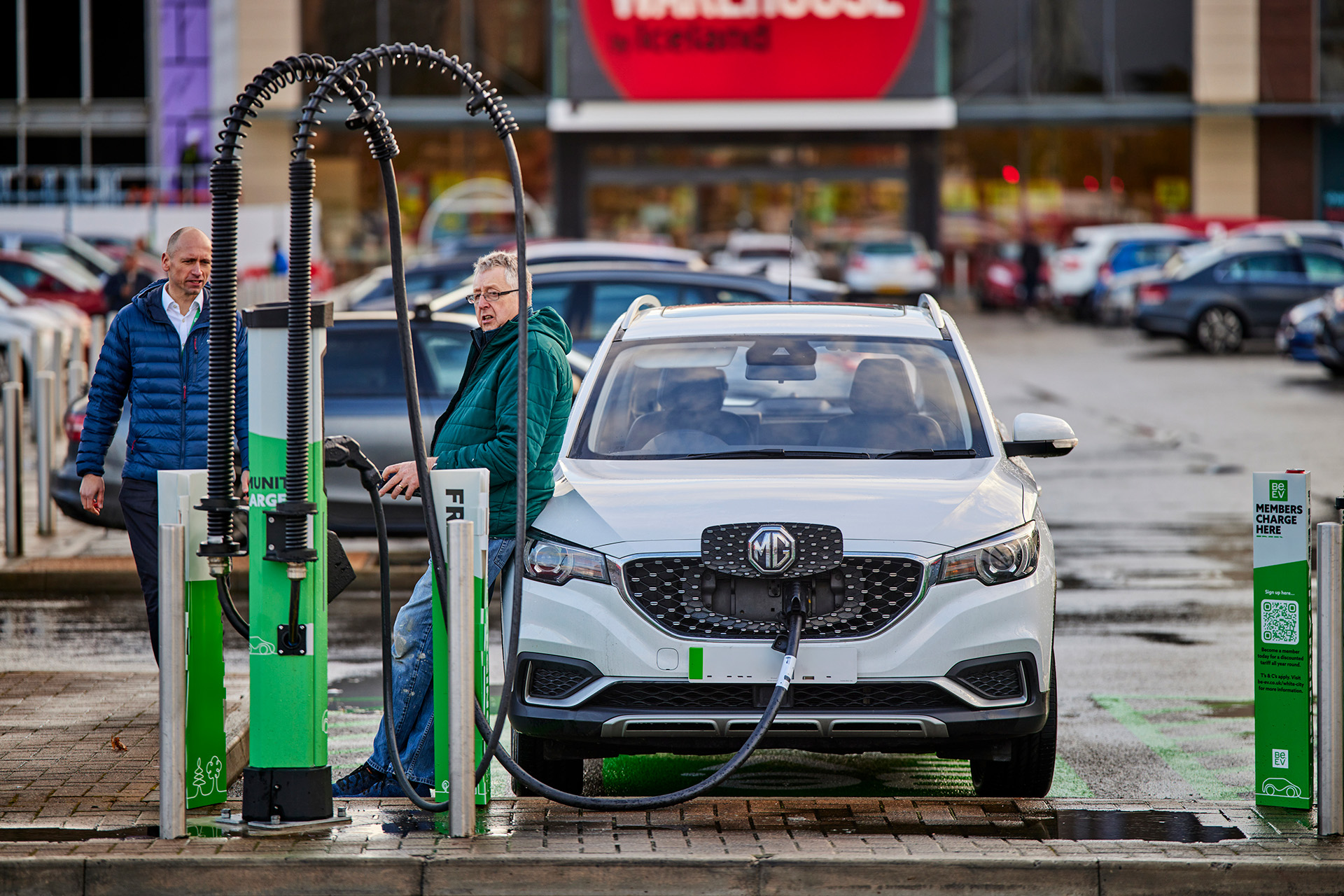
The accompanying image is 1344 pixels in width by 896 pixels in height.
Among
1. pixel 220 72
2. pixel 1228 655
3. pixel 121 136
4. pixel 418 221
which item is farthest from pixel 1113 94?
pixel 1228 655

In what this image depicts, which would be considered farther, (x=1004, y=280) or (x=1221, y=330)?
(x=1004, y=280)

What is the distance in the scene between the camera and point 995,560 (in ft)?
17.5

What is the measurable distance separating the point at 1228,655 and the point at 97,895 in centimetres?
564

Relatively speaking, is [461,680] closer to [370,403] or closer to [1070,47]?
[370,403]

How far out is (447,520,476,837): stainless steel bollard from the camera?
482 cm

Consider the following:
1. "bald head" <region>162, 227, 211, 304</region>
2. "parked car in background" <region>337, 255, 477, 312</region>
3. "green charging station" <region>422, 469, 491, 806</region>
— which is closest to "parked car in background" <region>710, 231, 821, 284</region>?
"parked car in background" <region>337, 255, 477, 312</region>

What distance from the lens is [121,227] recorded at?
1426 inches

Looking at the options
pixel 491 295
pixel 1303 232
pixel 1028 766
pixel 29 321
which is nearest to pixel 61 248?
pixel 29 321

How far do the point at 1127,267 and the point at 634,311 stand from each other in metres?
27.3

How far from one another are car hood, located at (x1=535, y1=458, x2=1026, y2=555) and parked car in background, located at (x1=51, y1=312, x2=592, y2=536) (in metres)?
4.50

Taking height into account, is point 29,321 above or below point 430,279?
below

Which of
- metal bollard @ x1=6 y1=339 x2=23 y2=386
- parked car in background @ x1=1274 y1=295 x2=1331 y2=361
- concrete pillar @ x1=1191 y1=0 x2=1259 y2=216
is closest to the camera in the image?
metal bollard @ x1=6 y1=339 x2=23 y2=386

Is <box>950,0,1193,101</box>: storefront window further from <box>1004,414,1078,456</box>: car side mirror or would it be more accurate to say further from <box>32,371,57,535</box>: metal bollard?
<box>1004,414,1078,456</box>: car side mirror

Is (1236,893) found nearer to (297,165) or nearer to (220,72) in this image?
(297,165)
